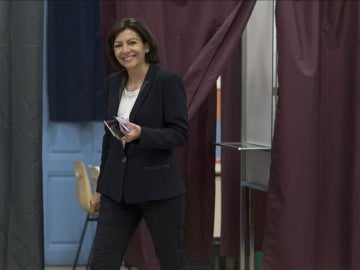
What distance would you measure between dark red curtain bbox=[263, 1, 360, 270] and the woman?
712mm

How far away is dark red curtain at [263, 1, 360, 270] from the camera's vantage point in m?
3.07

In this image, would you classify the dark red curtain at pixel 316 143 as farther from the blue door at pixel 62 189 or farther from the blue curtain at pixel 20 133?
the blue door at pixel 62 189

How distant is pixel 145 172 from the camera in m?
2.50

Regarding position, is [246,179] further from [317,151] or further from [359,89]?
[359,89]

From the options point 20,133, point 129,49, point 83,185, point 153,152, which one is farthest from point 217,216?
point 129,49

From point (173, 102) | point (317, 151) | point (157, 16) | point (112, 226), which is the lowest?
point (112, 226)

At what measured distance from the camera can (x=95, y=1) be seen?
15.5ft

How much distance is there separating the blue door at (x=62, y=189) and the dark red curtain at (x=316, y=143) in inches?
85.1

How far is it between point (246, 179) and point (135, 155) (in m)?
1.06

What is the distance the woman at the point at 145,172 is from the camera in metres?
2.50

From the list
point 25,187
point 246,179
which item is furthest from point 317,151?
point 25,187

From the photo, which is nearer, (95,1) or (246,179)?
(246,179)

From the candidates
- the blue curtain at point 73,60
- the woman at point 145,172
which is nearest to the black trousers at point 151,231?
the woman at point 145,172

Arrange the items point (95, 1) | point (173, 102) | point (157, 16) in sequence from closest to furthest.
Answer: point (173, 102) < point (157, 16) < point (95, 1)
